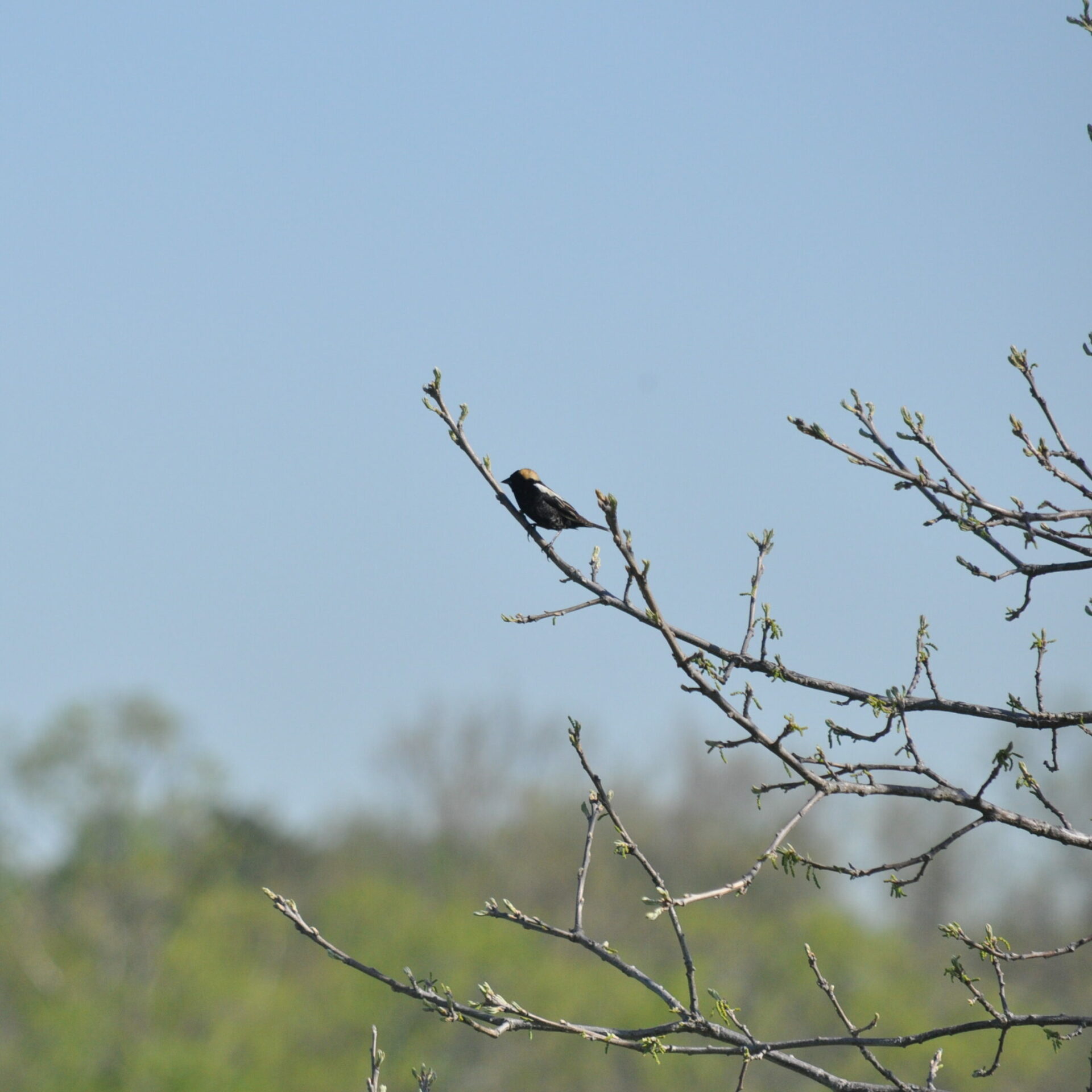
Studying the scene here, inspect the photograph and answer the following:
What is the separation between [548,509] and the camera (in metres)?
7.49

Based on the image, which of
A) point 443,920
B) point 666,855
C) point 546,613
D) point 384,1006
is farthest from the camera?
point 666,855

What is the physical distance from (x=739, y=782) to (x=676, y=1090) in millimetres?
17811

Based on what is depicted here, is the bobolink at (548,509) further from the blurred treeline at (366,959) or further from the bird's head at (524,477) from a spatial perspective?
the blurred treeline at (366,959)

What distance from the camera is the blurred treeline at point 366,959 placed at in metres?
38.2

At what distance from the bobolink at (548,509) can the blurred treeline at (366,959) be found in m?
30.5

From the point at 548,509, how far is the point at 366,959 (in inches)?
1413

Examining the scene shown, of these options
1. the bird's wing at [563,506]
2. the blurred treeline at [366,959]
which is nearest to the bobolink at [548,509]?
the bird's wing at [563,506]

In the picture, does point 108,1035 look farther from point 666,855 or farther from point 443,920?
point 666,855

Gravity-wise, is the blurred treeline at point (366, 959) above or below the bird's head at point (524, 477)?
above

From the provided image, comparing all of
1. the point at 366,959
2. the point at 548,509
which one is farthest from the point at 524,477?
the point at 366,959

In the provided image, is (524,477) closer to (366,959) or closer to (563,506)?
(563,506)

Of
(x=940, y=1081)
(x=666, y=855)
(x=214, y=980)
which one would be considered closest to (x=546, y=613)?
(x=940, y=1081)

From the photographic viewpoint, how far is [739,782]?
5609 cm

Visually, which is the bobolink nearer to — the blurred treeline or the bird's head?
the bird's head
